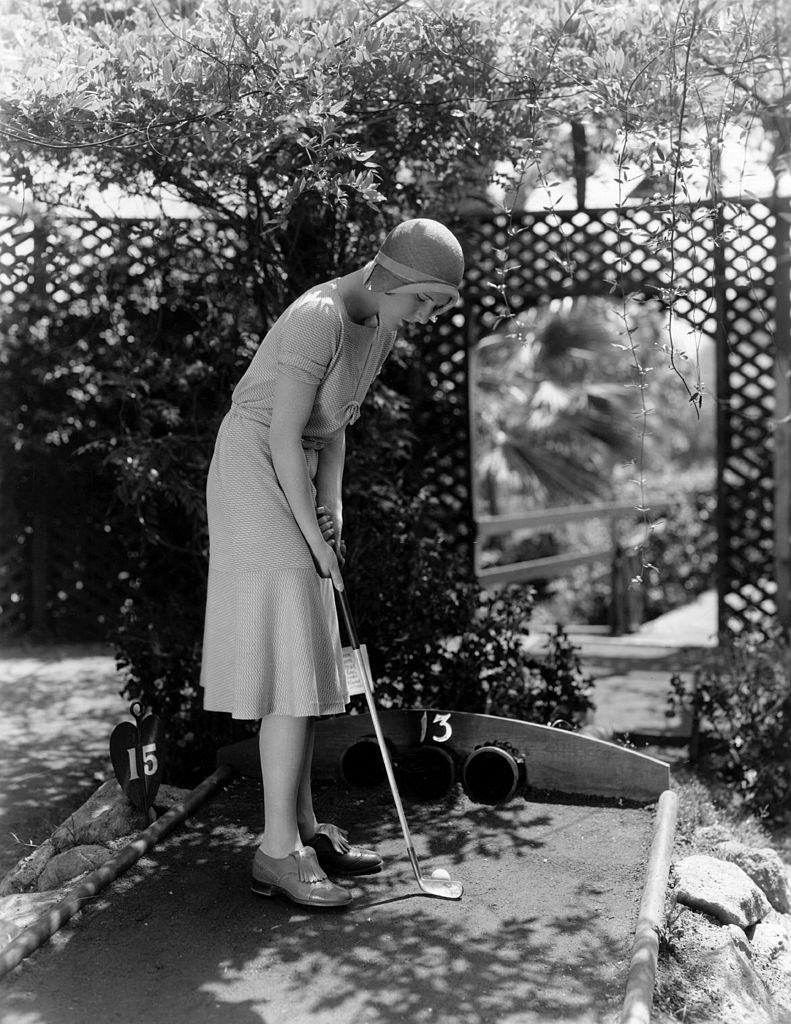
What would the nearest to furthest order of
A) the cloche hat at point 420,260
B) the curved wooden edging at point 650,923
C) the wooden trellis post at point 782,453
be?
the curved wooden edging at point 650,923, the cloche hat at point 420,260, the wooden trellis post at point 782,453

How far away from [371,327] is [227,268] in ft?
5.65

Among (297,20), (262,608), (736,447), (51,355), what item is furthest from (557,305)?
(262,608)

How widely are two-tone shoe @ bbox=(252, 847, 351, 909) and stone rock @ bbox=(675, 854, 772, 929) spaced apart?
3.34ft

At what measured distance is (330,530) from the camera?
122 inches

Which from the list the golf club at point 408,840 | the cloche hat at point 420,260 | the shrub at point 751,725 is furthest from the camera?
the shrub at point 751,725

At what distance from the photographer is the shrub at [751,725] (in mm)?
4594

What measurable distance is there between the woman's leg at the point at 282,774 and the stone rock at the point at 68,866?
727 millimetres

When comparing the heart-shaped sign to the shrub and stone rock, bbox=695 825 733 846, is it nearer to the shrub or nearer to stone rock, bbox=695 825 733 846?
stone rock, bbox=695 825 733 846

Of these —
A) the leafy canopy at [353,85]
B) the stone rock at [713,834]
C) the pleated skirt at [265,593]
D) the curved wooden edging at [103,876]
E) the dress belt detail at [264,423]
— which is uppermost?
the leafy canopy at [353,85]

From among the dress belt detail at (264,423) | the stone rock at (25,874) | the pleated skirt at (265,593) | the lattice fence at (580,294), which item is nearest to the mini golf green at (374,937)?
the stone rock at (25,874)

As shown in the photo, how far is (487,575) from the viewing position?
746cm

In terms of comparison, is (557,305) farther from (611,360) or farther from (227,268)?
(227,268)

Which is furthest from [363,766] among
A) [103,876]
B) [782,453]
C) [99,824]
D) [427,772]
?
[782,453]

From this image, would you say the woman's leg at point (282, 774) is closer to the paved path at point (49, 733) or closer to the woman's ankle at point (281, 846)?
the woman's ankle at point (281, 846)
